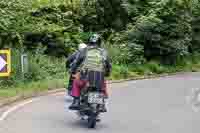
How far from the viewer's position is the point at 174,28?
3422 centimetres

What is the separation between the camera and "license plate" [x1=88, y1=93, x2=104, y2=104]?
13.5m

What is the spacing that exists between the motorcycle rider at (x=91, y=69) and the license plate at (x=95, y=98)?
0.60 feet

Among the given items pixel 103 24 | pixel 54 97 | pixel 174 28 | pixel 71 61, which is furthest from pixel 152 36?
pixel 71 61

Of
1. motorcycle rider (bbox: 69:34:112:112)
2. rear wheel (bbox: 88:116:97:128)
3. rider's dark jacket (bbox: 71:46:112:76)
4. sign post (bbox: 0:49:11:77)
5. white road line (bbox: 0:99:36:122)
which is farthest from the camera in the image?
sign post (bbox: 0:49:11:77)

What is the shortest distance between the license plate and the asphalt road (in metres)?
0.58

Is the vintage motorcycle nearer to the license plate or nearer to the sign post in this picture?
the license plate

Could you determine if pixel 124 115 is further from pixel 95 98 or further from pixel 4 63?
pixel 4 63

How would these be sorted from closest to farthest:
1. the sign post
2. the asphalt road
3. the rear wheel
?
1. the asphalt road
2. the rear wheel
3. the sign post

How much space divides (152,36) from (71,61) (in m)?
17.8

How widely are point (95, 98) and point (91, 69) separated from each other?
712 mm

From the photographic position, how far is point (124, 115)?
15766 millimetres

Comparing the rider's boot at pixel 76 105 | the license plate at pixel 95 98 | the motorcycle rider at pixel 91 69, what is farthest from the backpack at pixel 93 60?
the rider's boot at pixel 76 105

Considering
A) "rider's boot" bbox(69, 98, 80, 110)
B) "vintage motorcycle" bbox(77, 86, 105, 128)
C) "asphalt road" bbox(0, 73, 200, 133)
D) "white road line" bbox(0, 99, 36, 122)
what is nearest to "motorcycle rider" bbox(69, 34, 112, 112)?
"rider's boot" bbox(69, 98, 80, 110)

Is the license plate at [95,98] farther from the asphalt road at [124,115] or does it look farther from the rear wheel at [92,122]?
the asphalt road at [124,115]
